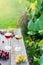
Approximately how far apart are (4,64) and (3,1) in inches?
205

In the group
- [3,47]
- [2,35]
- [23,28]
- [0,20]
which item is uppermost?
[0,20]

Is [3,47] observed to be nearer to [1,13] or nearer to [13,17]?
[13,17]

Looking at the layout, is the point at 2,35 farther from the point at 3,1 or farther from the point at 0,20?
the point at 3,1

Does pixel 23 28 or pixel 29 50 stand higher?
pixel 23 28

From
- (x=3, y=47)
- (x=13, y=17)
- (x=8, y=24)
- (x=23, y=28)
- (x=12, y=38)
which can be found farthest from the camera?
(x=13, y=17)

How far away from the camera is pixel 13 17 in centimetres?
628

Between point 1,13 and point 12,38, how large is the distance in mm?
3624

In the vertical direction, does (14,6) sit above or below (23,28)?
above

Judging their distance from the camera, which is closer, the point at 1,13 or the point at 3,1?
the point at 1,13

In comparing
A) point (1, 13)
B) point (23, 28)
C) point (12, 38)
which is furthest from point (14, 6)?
point (12, 38)

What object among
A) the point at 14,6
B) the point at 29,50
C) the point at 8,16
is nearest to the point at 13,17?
the point at 8,16

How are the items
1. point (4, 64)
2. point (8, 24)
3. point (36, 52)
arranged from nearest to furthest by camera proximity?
point (4, 64), point (36, 52), point (8, 24)

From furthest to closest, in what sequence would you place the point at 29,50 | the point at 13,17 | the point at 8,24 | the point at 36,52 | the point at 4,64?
the point at 13,17, the point at 8,24, the point at 29,50, the point at 36,52, the point at 4,64

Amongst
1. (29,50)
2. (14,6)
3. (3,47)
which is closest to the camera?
(3,47)
